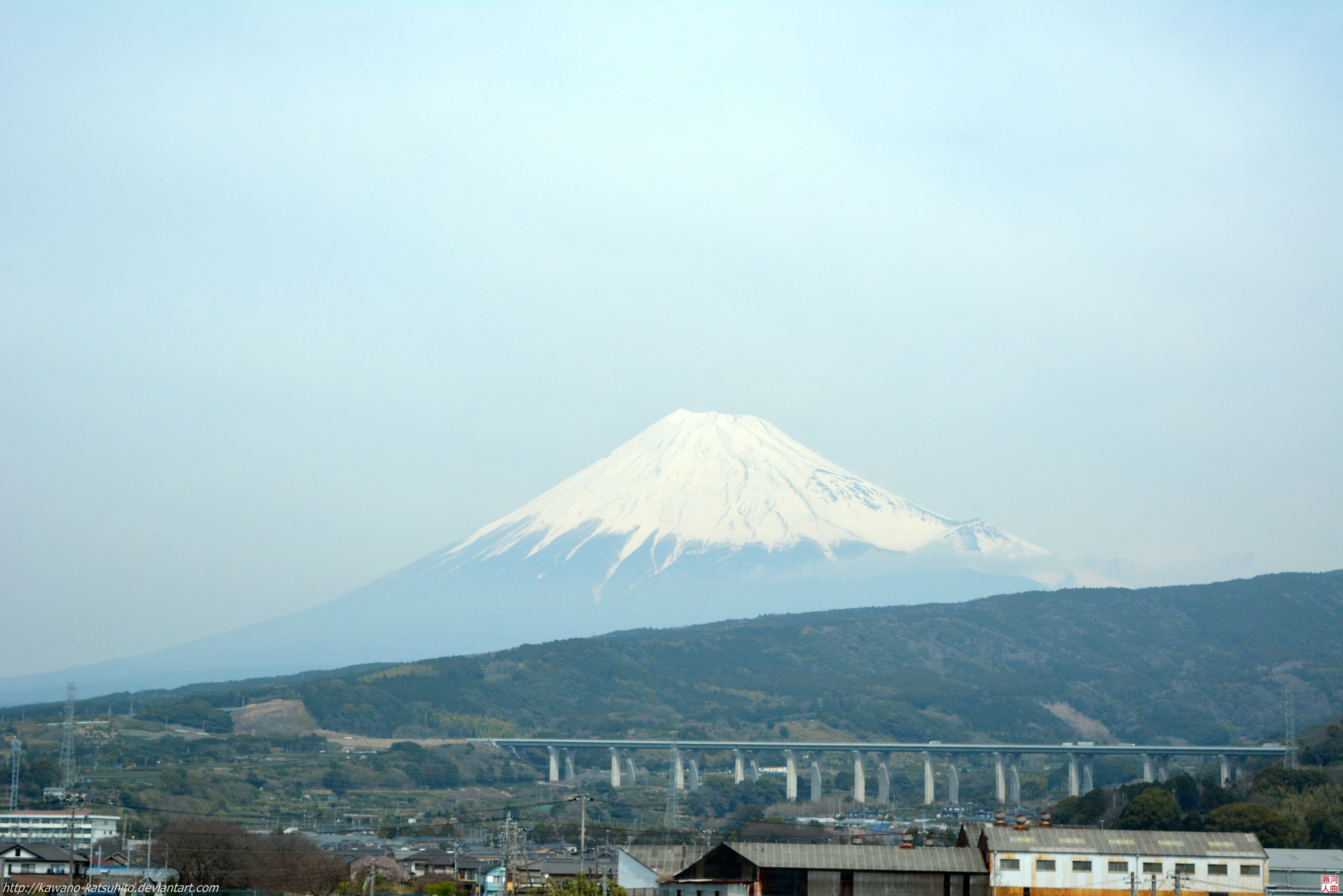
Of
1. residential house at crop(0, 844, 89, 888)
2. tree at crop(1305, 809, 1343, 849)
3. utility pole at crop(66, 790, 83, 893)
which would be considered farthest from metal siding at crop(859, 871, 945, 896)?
residential house at crop(0, 844, 89, 888)

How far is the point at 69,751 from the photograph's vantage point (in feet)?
375

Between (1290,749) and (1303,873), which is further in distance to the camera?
(1290,749)

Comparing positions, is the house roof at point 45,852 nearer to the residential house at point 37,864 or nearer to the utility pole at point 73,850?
the residential house at point 37,864

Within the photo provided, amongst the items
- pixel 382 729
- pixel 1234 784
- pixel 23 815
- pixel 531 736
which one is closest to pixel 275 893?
pixel 23 815

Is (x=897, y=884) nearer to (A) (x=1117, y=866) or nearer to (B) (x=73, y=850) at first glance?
(A) (x=1117, y=866)

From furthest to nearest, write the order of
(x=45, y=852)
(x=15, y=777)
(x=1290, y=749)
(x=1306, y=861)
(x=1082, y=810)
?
(x=1290, y=749) → (x=15, y=777) → (x=1082, y=810) → (x=45, y=852) → (x=1306, y=861)

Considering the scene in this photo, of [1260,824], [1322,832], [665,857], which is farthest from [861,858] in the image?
[1322,832]

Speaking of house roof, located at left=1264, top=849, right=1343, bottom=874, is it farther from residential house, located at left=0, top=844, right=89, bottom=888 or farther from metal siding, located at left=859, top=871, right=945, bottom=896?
residential house, located at left=0, top=844, right=89, bottom=888

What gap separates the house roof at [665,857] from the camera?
5506cm

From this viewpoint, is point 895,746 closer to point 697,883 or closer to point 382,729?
point 382,729

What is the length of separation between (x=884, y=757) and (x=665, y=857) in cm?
10678

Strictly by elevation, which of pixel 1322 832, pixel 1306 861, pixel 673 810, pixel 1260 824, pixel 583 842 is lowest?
pixel 673 810

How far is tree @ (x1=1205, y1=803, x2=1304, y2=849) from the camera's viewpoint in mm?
69750

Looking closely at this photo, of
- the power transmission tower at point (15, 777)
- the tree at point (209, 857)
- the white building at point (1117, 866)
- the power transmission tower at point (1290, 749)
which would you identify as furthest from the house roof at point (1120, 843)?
the power transmission tower at point (15, 777)
